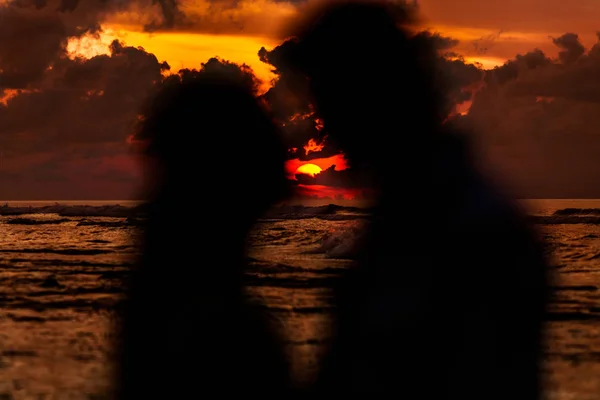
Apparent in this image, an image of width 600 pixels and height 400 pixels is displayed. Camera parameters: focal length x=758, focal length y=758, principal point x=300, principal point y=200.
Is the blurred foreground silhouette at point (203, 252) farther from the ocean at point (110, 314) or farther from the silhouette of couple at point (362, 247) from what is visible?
the ocean at point (110, 314)

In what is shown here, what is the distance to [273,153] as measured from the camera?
8.85 ft

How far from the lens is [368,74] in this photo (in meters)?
2.75

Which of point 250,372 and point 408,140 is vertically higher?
point 408,140

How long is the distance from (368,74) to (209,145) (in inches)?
25.4

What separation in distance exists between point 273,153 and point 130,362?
911 mm

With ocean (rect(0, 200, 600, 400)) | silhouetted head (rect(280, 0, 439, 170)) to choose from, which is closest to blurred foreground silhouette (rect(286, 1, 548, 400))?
silhouetted head (rect(280, 0, 439, 170))

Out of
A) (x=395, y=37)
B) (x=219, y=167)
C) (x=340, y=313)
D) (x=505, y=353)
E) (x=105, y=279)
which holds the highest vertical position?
(x=395, y=37)

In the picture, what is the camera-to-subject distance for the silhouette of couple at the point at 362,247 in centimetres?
257

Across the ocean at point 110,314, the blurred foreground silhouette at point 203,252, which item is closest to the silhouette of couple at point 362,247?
the blurred foreground silhouette at point 203,252

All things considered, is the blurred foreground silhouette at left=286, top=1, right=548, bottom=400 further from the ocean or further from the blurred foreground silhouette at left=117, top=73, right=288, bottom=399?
the blurred foreground silhouette at left=117, top=73, right=288, bottom=399

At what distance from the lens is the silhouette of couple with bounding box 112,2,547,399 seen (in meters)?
2.57

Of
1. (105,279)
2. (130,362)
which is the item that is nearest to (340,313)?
(130,362)

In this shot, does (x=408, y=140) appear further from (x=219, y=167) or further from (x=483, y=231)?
(x=219, y=167)

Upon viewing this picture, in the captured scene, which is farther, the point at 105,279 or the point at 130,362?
the point at 105,279
